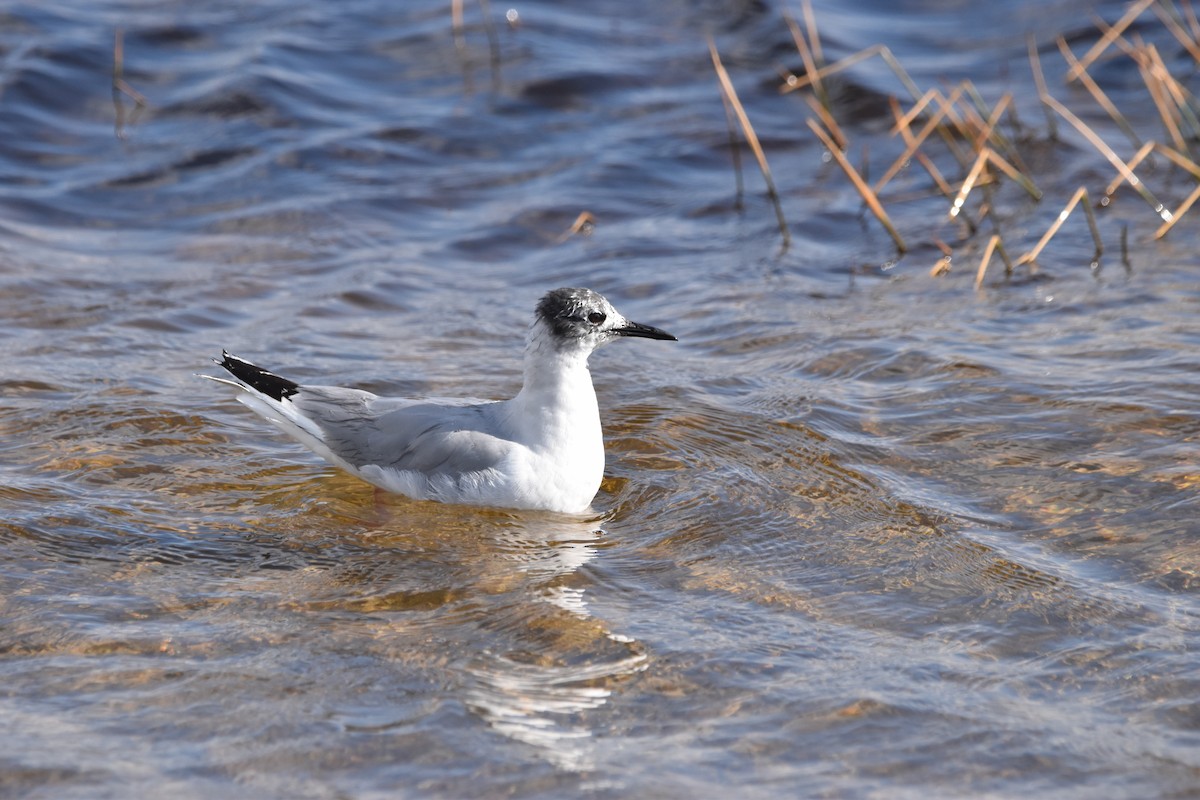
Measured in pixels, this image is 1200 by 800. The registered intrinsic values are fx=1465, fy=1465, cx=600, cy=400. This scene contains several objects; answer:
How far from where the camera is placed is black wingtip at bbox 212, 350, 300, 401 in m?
6.73

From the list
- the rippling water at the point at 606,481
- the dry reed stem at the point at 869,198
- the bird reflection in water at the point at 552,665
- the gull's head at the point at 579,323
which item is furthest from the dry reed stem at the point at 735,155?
the bird reflection in water at the point at 552,665

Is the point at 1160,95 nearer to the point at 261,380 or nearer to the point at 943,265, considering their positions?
the point at 943,265

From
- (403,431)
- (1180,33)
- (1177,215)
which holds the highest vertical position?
(1180,33)

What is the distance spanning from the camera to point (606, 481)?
22.6ft

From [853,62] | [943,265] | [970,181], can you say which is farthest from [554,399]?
[853,62]

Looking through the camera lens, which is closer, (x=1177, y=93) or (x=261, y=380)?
(x=261, y=380)

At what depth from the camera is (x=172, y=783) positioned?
14.1 ft

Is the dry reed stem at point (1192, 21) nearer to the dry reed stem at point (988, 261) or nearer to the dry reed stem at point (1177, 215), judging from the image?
the dry reed stem at point (1177, 215)

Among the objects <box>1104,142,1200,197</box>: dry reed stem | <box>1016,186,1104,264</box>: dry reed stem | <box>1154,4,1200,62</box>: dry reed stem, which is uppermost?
<box>1154,4,1200,62</box>: dry reed stem

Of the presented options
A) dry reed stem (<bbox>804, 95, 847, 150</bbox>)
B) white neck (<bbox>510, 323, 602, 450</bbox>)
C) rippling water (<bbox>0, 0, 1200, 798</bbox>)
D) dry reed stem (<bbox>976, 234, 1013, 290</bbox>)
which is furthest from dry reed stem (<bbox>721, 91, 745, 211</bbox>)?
white neck (<bbox>510, 323, 602, 450</bbox>)

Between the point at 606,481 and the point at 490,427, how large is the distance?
695mm

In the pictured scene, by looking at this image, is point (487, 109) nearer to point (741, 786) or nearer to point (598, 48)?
point (598, 48)

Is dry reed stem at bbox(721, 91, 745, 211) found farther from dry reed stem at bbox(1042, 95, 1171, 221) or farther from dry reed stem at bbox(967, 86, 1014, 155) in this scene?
dry reed stem at bbox(1042, 95, 1171, 221)

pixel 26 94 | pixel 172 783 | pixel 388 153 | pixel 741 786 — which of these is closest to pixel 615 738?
pixel 741 786
